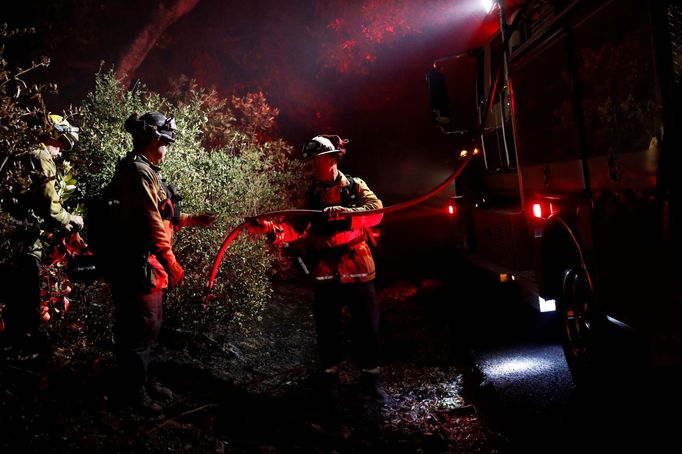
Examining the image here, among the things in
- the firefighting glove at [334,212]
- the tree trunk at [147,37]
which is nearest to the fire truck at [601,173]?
the firefighting glove at [334,212]

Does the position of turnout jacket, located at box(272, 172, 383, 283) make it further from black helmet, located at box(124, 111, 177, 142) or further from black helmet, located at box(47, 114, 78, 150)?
black helmet, located at box(47, 114, 78, 150)

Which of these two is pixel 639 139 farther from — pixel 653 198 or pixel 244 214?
pixel 244 214

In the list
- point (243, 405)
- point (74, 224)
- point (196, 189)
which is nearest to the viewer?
point (243, 405)

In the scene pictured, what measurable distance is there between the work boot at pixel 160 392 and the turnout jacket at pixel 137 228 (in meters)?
0.83

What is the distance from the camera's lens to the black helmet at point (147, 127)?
380 cm

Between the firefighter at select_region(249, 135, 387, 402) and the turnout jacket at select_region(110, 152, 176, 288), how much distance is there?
0.75 metres

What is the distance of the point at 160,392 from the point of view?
12.7ft

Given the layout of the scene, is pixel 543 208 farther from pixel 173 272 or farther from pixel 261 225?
pixel 173 272

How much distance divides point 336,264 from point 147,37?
23.0 ft

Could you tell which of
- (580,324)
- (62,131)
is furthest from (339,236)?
(62,131)

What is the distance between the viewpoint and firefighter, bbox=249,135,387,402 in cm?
404

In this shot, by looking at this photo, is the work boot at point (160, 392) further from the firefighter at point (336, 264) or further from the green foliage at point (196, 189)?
the green foliage at point (196, 189)

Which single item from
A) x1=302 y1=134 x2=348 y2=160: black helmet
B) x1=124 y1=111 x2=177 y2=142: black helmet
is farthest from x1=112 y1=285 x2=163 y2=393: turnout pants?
x1=302 y1=134 x2=348 y2=160: black helmet

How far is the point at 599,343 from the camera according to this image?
349 centimetres
